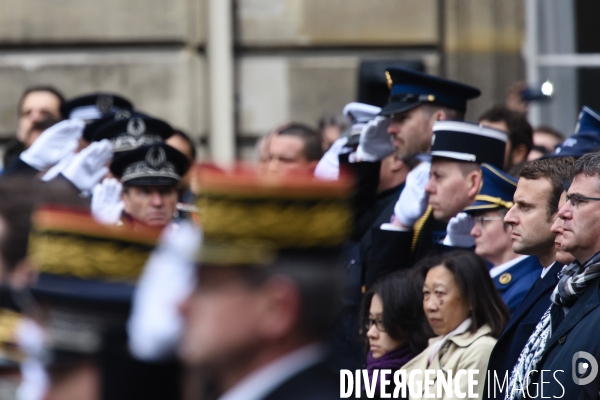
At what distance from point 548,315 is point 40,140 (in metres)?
2.82

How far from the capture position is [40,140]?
527 centimetres

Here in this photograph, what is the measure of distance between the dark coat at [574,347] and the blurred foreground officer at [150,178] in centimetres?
168

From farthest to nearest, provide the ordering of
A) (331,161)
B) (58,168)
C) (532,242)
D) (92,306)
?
(331,161), (58,168), (532,242), (92,306)

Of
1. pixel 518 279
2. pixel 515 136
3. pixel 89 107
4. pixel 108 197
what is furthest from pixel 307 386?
pixel 89 107

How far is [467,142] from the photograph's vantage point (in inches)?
173

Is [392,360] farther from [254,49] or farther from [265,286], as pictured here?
[254,49]

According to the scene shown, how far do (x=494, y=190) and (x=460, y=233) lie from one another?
0.22 meters

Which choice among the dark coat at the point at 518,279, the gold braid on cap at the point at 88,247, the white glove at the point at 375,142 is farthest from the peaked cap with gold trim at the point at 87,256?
the white glove at the point at 375,142

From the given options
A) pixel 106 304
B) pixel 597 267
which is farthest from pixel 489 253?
pixel 106 304

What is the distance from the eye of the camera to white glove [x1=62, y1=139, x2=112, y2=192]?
4.84 metres

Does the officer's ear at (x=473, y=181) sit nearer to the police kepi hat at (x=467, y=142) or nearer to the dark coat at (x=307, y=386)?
the police kepi hat at (x=467, y=142)

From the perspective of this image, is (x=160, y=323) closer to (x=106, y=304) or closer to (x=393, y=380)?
(x=106, y=304)

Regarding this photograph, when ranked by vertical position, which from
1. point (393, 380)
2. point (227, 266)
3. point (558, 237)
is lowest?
point (393, 380)

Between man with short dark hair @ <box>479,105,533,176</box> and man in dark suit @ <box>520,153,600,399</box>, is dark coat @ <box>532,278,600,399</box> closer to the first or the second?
man in dark suit @ <box>520,153,600,399</box>
